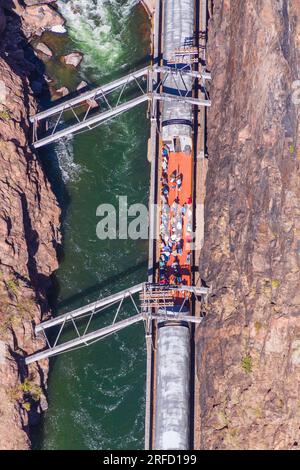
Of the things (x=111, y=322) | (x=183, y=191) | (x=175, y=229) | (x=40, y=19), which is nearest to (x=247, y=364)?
(x=111, y=322)

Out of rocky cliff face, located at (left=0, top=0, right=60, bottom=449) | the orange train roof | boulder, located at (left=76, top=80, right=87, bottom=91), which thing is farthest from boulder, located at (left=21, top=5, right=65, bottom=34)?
the orange train roof

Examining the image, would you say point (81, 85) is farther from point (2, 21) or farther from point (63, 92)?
point (2, 21)

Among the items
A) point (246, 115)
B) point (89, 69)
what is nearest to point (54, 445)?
point (246, 115)

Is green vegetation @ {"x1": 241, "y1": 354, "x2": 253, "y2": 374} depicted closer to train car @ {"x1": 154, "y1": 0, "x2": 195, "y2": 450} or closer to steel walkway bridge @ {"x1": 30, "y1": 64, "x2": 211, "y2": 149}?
train car @ {"x1": 154, "y1": 0, "x2": 195, "y2": 450}

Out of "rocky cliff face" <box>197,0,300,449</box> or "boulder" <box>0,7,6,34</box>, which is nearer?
"rocky cliff face" <box>197,0,300,449</box>

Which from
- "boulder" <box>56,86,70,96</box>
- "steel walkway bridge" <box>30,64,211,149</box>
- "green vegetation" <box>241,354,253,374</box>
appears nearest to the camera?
"green vegetation" <box>241,354,253,374</box>
